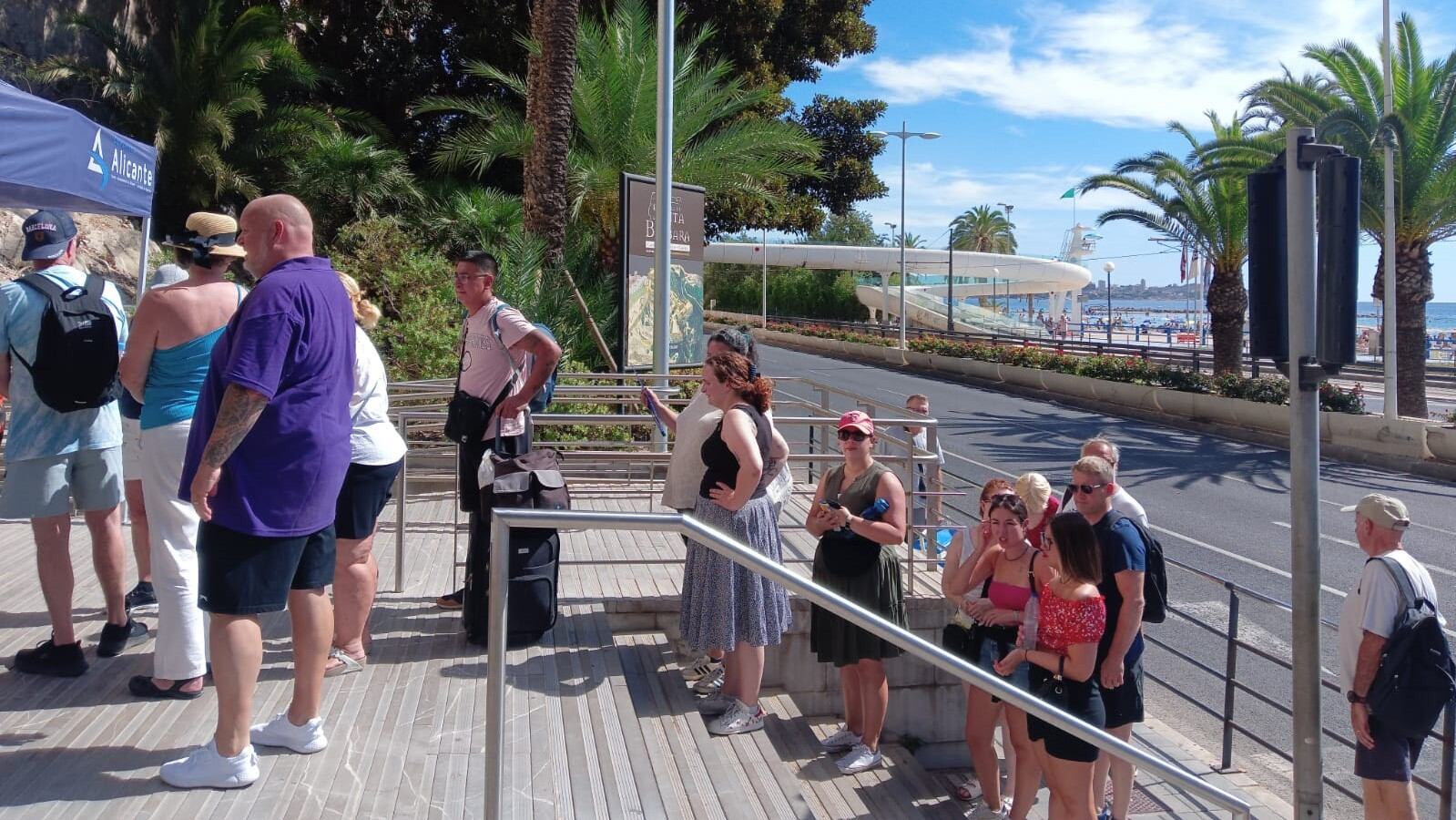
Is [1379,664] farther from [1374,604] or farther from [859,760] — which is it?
[859,760]

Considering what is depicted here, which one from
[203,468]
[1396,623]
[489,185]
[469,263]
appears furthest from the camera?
[489,185]

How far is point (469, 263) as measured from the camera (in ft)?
15.8

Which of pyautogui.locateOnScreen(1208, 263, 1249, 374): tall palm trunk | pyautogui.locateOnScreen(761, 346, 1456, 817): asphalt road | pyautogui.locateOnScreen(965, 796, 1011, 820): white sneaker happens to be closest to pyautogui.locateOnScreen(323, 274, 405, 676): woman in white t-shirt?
pyautogui.locateOnScreen(965, 796, 1011, 820): white sneaker

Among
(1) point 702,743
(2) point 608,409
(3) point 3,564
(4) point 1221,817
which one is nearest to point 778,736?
(1) point 702,743

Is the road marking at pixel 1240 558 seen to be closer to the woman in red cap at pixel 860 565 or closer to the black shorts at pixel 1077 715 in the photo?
the woman in red cap at pixel 860 565

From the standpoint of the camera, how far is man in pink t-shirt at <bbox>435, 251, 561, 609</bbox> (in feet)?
15.4

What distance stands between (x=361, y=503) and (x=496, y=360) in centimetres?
94

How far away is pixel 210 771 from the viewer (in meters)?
3.21

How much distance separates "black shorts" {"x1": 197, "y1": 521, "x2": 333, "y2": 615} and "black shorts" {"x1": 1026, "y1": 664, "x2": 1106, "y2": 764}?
9.31ft

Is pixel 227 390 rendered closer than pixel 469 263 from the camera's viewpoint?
Yes

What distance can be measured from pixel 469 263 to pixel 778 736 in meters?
2.79

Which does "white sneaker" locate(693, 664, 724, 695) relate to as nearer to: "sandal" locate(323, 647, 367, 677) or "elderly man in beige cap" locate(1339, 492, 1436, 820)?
"sandal" locate(323, 647, 367, 677)

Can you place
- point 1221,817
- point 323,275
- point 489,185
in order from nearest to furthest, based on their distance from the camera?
point 323,275 → point 1221,817 → point 489,185

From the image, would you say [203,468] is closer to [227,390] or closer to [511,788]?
[227,390]
